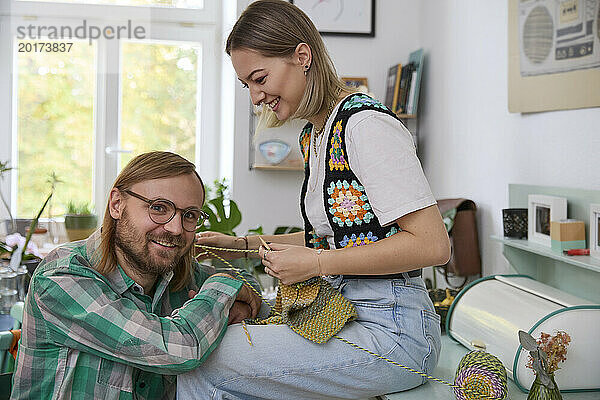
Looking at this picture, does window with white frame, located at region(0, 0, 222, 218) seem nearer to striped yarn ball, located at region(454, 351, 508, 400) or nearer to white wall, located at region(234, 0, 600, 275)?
white wall, located at region(234, 0, 600, 275)

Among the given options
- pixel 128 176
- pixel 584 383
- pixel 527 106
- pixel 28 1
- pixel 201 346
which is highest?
pixel 28 1

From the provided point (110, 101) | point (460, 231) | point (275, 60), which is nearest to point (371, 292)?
point (275, 60)

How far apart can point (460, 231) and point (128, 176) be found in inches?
55.1

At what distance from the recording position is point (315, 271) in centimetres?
139

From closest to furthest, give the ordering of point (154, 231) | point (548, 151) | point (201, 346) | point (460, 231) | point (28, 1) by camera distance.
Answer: point (201, 346), point (154, 231), point (548, 151), point (460, 231), point (28, 1)

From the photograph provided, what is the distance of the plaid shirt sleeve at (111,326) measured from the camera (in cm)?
132

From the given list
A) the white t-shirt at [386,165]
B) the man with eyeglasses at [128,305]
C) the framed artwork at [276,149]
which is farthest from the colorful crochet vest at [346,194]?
the framed artwork at [276,149]

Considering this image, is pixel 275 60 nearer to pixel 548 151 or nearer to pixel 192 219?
pixel 192 219

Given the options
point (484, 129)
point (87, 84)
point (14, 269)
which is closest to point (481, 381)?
point (484, 129)

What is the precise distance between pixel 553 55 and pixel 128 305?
1380 mm

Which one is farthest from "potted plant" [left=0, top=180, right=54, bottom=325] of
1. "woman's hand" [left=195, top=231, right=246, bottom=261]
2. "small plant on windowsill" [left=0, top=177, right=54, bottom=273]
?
"woman's hand" [left=195, top=231, right=246, bottom=261]

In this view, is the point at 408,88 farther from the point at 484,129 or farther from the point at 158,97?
the point at 158,97

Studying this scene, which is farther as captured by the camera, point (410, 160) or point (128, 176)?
point (128, 176)

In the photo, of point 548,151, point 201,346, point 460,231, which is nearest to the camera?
point 201,346
